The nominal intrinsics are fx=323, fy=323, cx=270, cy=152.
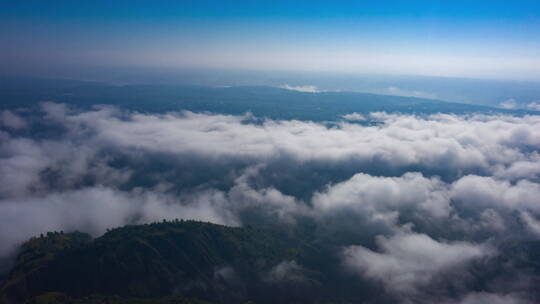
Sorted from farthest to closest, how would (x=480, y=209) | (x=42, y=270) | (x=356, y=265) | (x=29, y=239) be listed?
1. (x=480, y=209)
2. (x=29, y=239)
3. (x=356, y=265)
4. (x=42, y=270)

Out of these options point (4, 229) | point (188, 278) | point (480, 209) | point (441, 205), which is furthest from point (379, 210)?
point (4, 229)

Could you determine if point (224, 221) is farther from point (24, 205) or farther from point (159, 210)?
point (24, 205)

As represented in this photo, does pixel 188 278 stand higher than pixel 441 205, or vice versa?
pixel 441 205

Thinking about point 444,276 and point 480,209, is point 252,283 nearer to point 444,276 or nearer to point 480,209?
point 444,276

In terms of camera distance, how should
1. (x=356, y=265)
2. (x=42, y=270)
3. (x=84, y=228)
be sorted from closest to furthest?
(x=42, y=270) → (x=356, y=265) → (x=84, y=228)

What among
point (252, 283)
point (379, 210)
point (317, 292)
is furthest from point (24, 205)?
point (379, 210)

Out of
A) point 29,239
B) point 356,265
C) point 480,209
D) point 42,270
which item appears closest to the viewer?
point 42,270

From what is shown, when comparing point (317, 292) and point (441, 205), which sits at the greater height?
point (441, 205)

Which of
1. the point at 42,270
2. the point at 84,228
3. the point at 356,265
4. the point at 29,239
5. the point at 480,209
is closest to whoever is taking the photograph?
the point at 42,270

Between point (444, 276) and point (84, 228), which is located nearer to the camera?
point (444, 276)

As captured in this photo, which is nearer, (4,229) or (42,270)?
(42,270)
